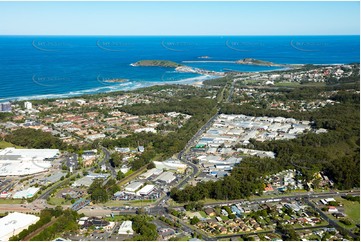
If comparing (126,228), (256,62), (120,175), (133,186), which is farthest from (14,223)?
(256,62)

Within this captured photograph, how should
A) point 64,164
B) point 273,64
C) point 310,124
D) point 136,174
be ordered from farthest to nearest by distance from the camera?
point 273,64 < point 310,124 < point 64,164 < point 136,174

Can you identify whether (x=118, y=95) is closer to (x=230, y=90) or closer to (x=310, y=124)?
(x=230, y=90)

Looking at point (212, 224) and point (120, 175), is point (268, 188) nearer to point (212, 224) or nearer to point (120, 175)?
point (212, 224)

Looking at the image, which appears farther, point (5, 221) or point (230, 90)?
point (230, 90)

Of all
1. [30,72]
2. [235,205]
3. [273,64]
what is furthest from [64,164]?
[273,64]

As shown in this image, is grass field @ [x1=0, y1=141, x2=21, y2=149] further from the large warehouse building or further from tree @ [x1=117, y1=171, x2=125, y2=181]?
tree @ [x1=117, y1=171, x2=125, y2=181]

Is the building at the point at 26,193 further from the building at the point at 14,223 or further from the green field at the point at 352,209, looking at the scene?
the green field at the point at 352,209
